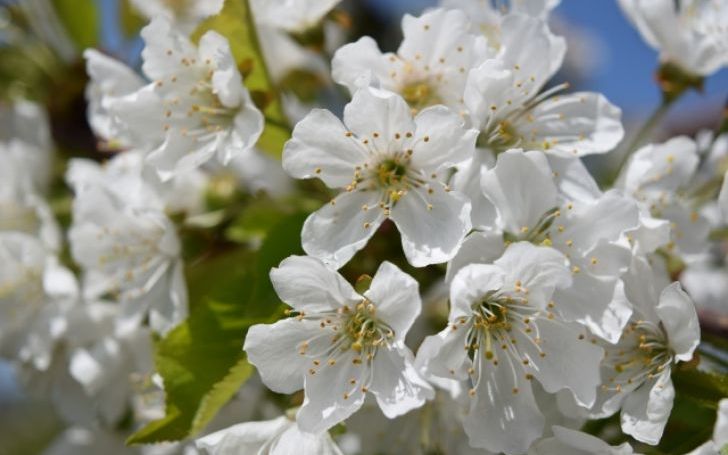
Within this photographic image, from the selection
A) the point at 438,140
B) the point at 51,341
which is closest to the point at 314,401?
the point at 438,140

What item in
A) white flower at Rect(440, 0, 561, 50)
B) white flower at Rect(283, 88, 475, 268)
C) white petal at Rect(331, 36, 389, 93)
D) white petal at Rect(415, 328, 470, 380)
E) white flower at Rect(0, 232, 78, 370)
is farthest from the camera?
white flower at Rect(0, 232, 78, 370)

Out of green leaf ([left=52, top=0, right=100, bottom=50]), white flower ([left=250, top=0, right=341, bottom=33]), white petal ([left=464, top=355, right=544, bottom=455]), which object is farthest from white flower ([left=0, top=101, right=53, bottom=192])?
white petal ([left=464, top=355, right=544, bottom=455])

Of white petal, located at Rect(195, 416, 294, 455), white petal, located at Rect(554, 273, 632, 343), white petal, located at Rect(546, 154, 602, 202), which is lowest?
white petal, located at Rect(195, 416, 294, 455)

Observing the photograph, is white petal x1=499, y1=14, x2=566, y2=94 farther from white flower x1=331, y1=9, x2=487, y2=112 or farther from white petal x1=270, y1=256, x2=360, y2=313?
white petal x1=270, y1=256, x2=360, y2=313

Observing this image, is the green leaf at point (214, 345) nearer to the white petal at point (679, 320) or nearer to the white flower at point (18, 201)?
the white petal at point (679, 320)

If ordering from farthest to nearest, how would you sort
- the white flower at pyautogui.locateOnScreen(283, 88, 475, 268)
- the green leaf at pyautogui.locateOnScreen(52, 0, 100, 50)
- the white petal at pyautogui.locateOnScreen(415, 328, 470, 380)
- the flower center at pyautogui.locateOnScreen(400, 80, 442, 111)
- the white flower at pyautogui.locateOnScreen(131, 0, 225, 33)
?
1. the green leaf at pyautogui.locateOnScreen(52, 0, 100, 50)
2. the white flower at pyautogui.locateOnScreen(131, 0, 225, 33)
3. the flower center at pyautogui.locateOnScreen(400, 80, 442, 111)
4. the white flower at pyautogui.locateOnScreen(283, 88, 475, 268)
5. the white petal at pyautogui.locateOnScreen(415, 328, 470, 380)

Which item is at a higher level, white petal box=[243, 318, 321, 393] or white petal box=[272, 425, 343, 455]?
white petal box=[243, 318, 321, 393]

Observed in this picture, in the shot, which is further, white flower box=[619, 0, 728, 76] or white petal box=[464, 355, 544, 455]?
white flower box=[619, 0, 728, 76]
